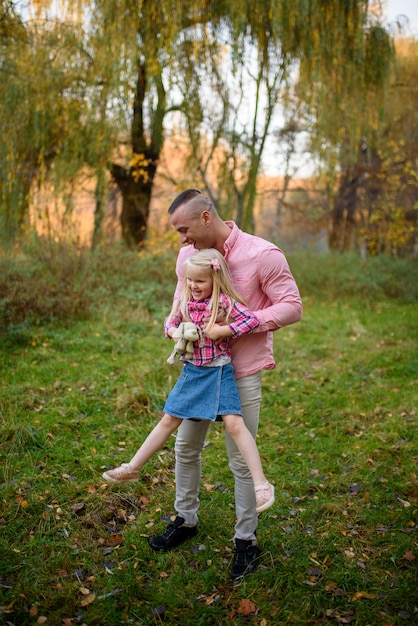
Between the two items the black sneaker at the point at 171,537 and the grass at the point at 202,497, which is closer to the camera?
the grass at the point at 202,497

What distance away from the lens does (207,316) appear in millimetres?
2891

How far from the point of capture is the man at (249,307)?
2.82 meters

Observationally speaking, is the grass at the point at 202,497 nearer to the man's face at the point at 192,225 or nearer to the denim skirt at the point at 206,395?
the denim skirt at the point at 206,395

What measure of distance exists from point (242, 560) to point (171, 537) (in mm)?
485

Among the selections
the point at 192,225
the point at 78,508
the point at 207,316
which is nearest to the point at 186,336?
the point at 207,316

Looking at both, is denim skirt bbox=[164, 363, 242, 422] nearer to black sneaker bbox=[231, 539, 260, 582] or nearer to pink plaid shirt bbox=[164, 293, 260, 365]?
pink plaid shirt bbox=[164, 293, 260, 365]

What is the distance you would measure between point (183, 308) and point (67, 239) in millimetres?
6974

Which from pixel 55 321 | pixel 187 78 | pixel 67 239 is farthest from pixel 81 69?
pixel 55 321

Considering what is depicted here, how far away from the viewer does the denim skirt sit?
284cm

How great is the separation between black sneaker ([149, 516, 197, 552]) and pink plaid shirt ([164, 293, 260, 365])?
112 centimetres

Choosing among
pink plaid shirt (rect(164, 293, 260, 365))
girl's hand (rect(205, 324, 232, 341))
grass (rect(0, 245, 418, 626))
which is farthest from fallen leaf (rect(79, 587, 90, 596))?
girl's hand (rect(205, 324, 232, 341))

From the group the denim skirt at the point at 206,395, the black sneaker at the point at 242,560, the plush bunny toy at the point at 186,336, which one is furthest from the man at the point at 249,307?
the plush bunny toy at the point at 186,336

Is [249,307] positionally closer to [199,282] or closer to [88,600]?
[199,282]

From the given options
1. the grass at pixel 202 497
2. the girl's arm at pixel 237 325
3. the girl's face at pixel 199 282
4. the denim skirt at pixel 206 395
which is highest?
the girl's face at pixel 199 282
